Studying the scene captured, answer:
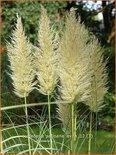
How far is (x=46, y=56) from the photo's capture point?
2195 millimetres

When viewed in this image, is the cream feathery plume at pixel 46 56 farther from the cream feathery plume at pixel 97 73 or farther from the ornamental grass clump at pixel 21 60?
the cream feathery plume at pixel 97 73

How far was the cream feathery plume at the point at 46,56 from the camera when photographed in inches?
86.1

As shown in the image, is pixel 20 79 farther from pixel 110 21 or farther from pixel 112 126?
pixel 110 21

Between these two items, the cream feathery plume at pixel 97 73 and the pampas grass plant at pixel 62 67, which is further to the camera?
the cream feathery plume at pixel 97 73

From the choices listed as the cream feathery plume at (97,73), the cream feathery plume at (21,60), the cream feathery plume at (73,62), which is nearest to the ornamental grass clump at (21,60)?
the cream feathery plume at (21,60)

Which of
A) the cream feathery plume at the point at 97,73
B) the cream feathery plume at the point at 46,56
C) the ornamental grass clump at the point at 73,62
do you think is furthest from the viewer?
the cream feathery plume at the point at 97,73

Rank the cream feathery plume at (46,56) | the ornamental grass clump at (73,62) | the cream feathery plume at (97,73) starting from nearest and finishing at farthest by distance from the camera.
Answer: the ornamental grass clump at (73,62)
the cream feathery plume at (46,56)
the cream feathery plume at (97,73)

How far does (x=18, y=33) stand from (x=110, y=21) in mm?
10154

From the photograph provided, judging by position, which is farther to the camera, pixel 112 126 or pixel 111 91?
pixel 111 91

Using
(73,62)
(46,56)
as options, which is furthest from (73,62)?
(46,56)

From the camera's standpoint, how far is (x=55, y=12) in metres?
9.27

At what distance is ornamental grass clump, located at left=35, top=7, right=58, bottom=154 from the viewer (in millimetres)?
2188

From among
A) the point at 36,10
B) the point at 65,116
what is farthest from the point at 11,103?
the point at 65,116

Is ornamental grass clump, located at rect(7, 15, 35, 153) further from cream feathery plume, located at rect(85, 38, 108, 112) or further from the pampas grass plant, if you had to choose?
cream feathery plume, located at rect(85, 38, 108, 112)
